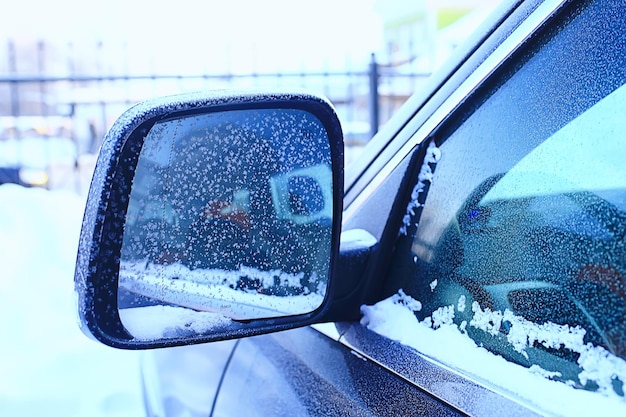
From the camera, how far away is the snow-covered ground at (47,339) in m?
1.73

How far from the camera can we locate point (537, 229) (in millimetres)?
970

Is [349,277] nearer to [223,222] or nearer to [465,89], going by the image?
[223,222]

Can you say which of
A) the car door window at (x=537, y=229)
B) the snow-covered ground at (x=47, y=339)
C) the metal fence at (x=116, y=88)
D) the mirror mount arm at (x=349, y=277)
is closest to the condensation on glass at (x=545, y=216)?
the car door window at (x=537, y=229)

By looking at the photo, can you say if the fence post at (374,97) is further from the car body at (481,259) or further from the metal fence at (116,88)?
the car body at (481,259)

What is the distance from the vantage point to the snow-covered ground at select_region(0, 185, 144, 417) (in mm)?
1728

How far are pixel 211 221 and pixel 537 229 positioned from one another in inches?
21.7

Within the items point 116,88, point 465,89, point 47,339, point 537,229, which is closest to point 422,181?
point 465,89

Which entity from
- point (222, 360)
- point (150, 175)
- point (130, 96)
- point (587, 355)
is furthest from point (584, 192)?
point (130, 96)

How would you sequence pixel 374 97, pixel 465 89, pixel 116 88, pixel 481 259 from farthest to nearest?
1. pixel 116 88
2. pixel 374 97
3. pixel 465 89
4. pixel 481 259

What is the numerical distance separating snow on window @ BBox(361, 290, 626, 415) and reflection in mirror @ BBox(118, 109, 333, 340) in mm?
189

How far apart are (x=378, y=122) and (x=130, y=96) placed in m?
3.19

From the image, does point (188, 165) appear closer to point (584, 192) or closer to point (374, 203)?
point (374, 203)

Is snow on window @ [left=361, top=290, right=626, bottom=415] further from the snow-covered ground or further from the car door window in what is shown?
the snow-covered ground

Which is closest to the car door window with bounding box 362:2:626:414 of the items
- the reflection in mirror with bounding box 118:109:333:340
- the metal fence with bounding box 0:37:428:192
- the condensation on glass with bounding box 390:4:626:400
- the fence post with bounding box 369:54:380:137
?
the condensation on glass with bounding box 390:4:626:400
